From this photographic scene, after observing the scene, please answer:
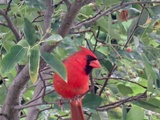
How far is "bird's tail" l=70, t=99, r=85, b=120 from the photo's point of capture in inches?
59.3

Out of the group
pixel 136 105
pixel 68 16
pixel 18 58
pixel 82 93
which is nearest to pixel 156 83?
pixel 136 105

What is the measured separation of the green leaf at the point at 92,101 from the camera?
4.63ft

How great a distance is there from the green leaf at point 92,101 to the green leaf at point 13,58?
1.51 ft

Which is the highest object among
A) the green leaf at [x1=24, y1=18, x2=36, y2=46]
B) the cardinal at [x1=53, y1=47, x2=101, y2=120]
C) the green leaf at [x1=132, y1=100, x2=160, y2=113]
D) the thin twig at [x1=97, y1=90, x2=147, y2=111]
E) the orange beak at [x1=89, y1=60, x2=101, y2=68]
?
the green leaf at [x1=24, y1=18, x2=36, y2=46]

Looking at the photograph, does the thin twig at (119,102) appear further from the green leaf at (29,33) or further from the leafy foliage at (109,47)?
the green leaf at (29,33)

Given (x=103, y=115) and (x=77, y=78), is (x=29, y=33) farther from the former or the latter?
(x=103, y=115)

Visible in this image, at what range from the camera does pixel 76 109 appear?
59.6 inches

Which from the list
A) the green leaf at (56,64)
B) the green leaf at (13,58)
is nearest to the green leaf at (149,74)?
the green leaf at (56,64)

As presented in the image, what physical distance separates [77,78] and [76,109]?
118 millimetres

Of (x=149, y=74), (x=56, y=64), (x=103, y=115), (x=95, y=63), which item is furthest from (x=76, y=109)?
(x=56, y=64)

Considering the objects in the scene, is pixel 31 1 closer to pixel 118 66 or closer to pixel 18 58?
pixel 118 66

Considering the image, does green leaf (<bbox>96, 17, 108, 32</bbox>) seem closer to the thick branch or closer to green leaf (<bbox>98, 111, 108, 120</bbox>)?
the thick branch

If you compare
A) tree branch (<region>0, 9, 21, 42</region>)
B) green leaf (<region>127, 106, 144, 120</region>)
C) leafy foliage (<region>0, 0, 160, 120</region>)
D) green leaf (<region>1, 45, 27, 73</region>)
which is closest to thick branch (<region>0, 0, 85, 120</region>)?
leafy foliage (<region>0, 0, 160, 120</region>)

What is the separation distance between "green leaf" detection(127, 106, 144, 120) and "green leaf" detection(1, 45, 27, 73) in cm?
58
